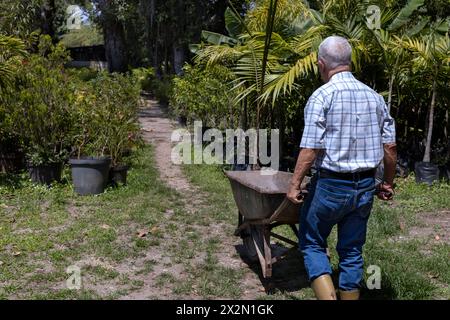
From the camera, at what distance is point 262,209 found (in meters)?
4.75

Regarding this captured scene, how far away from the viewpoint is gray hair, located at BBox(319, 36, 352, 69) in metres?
3.80

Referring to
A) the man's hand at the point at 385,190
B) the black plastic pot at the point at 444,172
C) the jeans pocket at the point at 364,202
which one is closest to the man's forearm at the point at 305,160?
the jeans pocket at the point at 364,202

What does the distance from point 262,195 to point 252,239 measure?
0.98 meters

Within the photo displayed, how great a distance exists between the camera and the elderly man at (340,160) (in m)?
3.75

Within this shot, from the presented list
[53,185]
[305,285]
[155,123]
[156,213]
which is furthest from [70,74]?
[155,123]

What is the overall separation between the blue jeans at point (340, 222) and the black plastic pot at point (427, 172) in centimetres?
589

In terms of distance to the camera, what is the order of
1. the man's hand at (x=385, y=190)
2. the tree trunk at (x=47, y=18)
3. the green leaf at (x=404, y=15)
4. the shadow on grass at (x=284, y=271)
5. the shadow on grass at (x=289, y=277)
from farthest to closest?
the tree trunk at (x=47, y=18) → the green leaf at (x=404, y=15) → the shadow on grass at (x=284, y=271) → the shadow on grass at (x=289, y=277) → the man's hand at (x=385, y=190)

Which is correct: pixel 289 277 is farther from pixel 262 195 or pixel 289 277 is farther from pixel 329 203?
pixel 329 203

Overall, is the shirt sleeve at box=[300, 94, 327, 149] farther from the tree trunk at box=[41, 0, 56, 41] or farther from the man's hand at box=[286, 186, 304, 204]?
the tree trunk at box=[41, 0, 56, 41]

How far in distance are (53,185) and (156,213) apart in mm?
2057

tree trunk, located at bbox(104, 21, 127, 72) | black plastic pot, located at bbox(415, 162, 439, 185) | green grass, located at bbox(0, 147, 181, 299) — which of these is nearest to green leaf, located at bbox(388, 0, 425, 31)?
black plastic pot, located at bbox(415, 162, 439, 185)

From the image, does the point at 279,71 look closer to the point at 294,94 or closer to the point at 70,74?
the point at 294,94

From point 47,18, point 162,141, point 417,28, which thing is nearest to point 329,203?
point 417,28

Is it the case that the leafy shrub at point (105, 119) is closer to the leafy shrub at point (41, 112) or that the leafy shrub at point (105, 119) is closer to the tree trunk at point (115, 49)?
the leafy shrub at point (41, 112)
